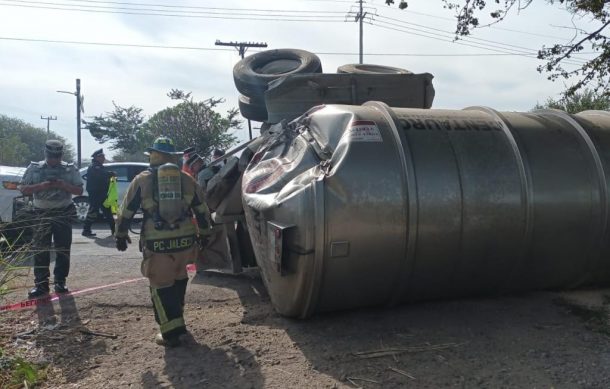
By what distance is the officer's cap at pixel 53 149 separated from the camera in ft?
18.0

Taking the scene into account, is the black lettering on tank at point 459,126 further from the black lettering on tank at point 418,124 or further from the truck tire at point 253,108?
the truck tire at point 253,108

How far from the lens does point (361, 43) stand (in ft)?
102

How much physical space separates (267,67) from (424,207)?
4.70m

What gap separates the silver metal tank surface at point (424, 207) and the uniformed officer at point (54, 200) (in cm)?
228

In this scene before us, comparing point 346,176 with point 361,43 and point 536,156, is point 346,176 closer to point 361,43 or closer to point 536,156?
point 536,156

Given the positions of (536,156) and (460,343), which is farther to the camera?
(536,156)

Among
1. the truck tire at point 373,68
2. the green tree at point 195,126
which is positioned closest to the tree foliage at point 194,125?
the green tree at point 195,126

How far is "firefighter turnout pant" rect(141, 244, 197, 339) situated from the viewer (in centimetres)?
399

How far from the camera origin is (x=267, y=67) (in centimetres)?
775

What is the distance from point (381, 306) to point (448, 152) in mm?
1304

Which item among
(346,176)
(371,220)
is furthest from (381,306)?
(346,176)

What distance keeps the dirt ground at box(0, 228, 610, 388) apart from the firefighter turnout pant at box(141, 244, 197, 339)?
18cm

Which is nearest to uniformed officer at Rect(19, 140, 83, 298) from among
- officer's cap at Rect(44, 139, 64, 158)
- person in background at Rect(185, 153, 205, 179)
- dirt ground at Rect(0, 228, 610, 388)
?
officer's cap at Rect(44, 139, 64, 158)

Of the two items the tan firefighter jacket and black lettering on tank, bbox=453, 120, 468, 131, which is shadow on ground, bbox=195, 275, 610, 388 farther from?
black lettering on tank, bbox=453, 120, 468, 131
